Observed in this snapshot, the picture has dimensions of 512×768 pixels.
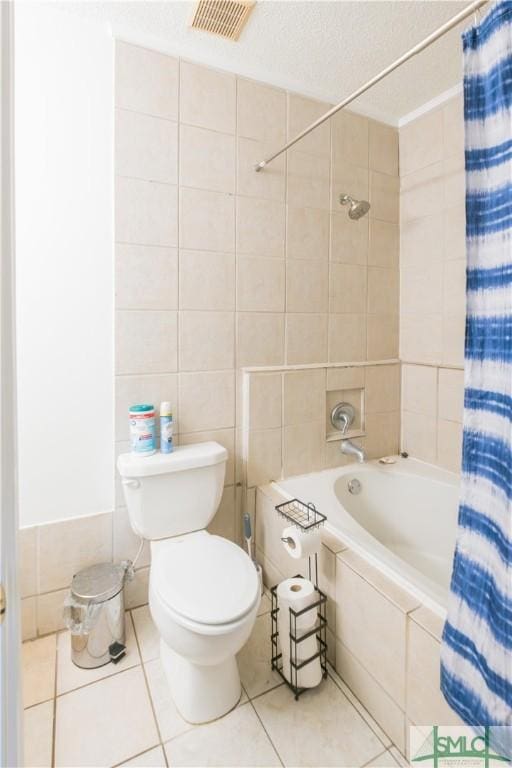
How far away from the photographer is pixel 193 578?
47.2 inches

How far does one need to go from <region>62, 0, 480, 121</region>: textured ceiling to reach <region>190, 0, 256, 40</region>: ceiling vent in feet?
0.11

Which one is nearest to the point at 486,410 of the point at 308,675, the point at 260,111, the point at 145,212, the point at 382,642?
the point at 382,642

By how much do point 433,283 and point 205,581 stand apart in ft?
5.67

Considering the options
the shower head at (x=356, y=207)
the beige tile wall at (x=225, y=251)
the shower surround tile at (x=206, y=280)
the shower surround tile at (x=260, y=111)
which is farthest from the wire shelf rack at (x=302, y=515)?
the shower surround tile at (x=260, y=111)

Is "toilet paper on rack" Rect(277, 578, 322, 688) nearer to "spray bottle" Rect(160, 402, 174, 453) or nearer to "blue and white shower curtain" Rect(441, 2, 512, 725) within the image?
"blue and white shower curtain" Rect(441, 2, 512, 725)

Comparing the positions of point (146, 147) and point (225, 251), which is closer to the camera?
point (146, 147)

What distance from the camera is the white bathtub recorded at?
174 cm

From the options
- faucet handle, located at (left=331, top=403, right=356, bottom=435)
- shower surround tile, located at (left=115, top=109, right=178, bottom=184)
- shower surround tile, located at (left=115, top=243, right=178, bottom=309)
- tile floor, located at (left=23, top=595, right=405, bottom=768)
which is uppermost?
shower surround tile, located at (left=115, top=109, right=178, bottom=184)

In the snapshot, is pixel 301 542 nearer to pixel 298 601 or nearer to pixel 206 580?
pixel 298 601

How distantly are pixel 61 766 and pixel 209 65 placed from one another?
241 cm

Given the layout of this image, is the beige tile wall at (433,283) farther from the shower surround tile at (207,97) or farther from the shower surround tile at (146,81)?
the shower surround tile at (146,81)

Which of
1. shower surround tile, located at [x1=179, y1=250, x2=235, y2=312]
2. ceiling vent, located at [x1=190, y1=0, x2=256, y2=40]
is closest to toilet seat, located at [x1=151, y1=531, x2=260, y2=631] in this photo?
shower surround tile, located at [x1=179, y1=250, x2=235, y2=312]

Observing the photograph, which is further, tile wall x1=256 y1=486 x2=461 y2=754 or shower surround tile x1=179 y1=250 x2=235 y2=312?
shower surround tile x1=179 y1=250 x2=235 y2=312

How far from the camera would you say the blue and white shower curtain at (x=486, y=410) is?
2.58 feet
